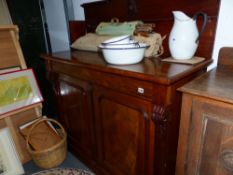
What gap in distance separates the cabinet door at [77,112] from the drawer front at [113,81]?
6 centimetres

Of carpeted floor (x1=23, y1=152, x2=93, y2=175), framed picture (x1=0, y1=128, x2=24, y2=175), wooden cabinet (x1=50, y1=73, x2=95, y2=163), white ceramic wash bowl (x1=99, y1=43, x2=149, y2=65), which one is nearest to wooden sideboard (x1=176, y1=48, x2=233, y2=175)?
white ceramic wash bowl (x1=99, y1=43, x2=149, y2=65)

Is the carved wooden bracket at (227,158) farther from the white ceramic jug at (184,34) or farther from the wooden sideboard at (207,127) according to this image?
the white ceramic jug at (184,34)

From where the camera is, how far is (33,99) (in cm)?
165

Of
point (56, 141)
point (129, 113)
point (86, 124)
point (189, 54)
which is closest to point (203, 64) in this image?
point (189, 54)

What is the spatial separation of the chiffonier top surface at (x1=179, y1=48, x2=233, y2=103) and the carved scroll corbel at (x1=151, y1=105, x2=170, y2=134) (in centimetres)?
13

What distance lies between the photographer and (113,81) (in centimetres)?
97

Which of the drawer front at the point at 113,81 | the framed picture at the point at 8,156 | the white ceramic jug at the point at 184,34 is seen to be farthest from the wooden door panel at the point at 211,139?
the framed picture at the point at 8,156

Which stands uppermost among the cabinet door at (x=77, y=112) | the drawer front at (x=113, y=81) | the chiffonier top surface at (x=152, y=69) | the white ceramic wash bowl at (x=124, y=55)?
the white ceramic wash bowl at (x=124, y=55)

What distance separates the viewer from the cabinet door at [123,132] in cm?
92

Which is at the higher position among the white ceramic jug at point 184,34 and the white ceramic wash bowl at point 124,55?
the white ceramic jug at point 184,34

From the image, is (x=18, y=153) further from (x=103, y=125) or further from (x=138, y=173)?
(x=138, y=173)

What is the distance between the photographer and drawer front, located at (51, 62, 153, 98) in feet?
2.76

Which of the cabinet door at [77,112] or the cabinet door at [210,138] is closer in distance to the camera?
the cabinet door at [210,138]

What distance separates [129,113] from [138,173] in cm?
37
